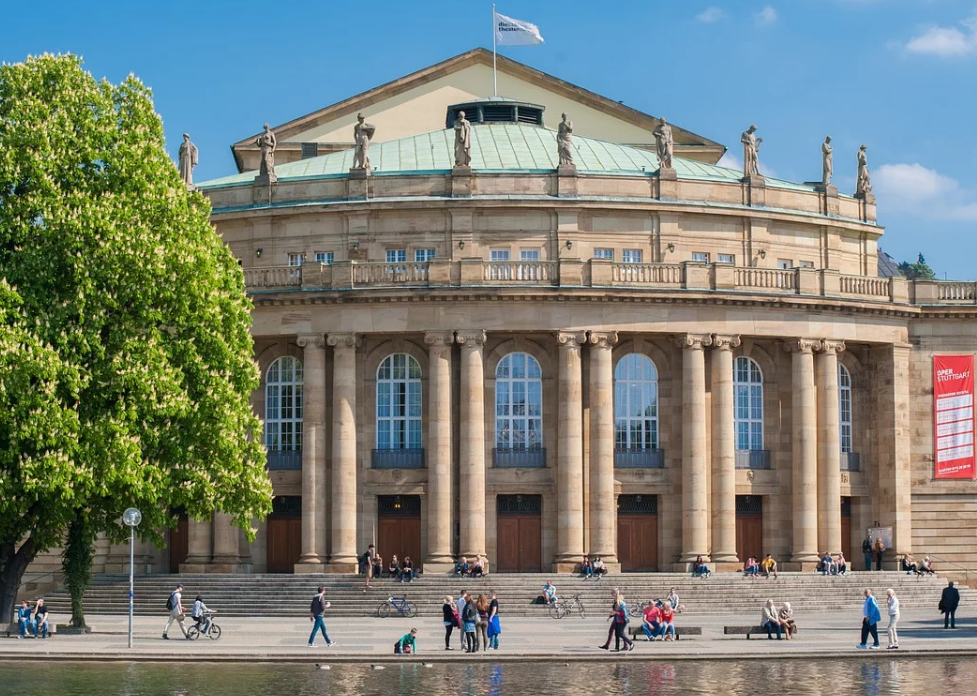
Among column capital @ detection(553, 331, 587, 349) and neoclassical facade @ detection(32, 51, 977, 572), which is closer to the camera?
column capital @ detection(553, 331, 587, 349)

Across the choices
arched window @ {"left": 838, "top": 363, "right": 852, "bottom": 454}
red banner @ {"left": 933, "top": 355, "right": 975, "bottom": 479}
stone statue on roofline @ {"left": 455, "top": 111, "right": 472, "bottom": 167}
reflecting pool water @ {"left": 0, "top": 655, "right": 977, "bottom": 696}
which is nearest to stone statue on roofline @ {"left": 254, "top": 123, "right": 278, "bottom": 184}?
stone statue on roofline @ {"left": 455, "top": 111, "right": 472, "bottom": 167}

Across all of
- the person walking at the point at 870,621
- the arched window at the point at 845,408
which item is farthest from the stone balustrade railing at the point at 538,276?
the person walking at the point at 870,621

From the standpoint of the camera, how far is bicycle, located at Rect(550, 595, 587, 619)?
193 feet

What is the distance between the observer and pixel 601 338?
6769cm

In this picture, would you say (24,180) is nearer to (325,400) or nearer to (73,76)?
(73,76)

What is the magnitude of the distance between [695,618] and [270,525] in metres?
20.1

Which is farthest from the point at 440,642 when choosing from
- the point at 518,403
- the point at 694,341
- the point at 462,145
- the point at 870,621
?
the point at 462,145

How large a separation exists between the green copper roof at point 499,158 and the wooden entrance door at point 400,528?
570 inches

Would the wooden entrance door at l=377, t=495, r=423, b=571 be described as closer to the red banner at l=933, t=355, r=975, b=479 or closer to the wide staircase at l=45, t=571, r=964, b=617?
the wide staircase at l=45, t=571, r=964, b=617

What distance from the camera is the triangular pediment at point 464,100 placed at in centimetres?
8944

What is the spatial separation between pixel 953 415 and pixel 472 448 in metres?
23.0

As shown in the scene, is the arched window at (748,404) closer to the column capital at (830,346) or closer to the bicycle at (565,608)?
the column capital at (830,346)

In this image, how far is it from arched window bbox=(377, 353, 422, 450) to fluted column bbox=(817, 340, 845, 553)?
1723 cm

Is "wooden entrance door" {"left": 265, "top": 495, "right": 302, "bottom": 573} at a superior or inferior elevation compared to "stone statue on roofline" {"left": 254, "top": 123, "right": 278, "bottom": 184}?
inferior
